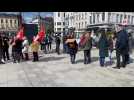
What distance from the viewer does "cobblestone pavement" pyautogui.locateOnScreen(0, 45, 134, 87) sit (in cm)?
774

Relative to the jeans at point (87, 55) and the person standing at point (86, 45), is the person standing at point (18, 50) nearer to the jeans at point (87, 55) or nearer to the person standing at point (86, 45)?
the person standing at point (86, 45)

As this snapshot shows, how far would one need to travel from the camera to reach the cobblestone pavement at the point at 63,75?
25.4 ft

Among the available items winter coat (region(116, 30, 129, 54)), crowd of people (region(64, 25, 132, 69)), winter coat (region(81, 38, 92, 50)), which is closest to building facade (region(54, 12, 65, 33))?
crowd of people (region(64, 25, 132, 69))

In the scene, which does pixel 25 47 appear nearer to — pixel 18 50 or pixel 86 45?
pixel 18 50

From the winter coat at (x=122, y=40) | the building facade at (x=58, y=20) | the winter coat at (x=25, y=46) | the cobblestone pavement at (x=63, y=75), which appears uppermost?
the building facade at (x=58, y=20)

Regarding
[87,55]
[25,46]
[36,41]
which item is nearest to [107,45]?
[87,55]

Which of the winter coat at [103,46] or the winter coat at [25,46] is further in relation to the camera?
the winter coat at [25,46]

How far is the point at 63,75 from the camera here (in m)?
8.91

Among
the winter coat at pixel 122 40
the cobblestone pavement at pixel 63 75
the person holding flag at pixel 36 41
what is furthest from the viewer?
the person holding flag at pixel 36 41

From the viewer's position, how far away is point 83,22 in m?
8.15

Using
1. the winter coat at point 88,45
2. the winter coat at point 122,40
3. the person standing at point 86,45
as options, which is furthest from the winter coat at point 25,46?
the winter coat at point 122,40
